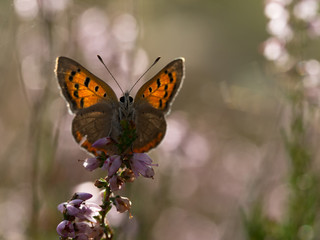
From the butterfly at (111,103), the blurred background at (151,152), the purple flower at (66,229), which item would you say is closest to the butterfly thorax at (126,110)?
the butterfly at (111,103)

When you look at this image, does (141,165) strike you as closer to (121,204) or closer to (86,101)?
(121,204)

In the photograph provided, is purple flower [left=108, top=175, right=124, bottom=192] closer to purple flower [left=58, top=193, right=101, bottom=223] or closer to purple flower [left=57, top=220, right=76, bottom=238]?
purple flower [left=58, top=193, right=101, bottom=223]

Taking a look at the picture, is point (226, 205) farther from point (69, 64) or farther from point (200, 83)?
point (69, 64)

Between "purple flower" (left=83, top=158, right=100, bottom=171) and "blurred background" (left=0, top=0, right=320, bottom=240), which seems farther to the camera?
"blurred background" (left=0, top=0, right=320, bottom=240)

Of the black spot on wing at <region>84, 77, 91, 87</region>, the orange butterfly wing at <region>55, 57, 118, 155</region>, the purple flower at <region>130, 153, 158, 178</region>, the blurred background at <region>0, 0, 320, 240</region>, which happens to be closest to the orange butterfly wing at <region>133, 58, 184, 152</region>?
the orange butterfly wing at <region>55, 57, 118, 155</region>

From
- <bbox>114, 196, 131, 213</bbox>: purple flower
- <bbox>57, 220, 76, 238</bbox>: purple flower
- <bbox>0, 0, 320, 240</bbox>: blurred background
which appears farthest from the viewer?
<bbox>0, 0, 320, 240</bbox>: blurred background

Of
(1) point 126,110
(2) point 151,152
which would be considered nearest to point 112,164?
(1) point 126,110
